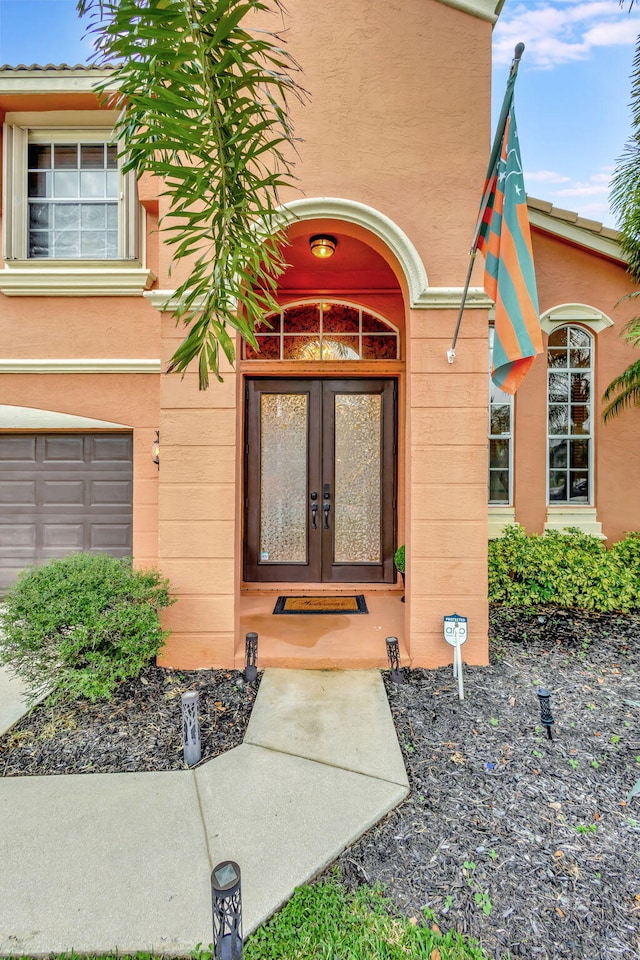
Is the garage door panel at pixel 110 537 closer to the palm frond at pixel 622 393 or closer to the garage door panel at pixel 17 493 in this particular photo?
the garage door panel at pixel 17 493

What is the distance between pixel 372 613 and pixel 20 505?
496cm

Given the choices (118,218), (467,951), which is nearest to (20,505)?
(118,218)

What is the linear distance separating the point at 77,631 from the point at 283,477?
339 centimetres

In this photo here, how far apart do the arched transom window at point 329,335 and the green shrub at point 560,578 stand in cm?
325

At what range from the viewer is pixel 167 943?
1.73 meters

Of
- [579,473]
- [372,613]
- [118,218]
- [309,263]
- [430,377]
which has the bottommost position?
[372,613]

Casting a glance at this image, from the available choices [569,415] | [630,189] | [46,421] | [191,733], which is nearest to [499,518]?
[569,415]

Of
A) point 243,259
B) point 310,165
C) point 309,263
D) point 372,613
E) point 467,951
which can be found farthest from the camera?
point 309,263

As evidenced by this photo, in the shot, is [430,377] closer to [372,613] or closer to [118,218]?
[372,613]

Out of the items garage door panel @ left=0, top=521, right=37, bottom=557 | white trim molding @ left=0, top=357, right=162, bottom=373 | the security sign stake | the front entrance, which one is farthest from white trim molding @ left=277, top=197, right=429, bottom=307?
garage door panel @ left=0, top=521, right=37, bottom=557

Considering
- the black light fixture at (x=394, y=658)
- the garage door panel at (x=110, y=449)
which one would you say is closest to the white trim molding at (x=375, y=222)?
the black light fixture at (x=394, y=658)

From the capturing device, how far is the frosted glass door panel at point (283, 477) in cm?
617

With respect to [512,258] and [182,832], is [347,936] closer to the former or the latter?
[182,832]

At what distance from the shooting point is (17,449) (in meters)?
5.97
